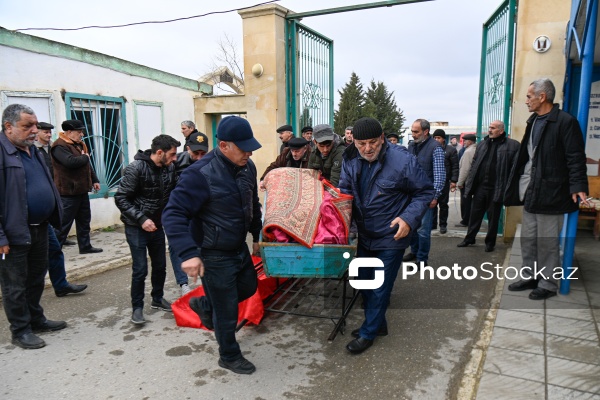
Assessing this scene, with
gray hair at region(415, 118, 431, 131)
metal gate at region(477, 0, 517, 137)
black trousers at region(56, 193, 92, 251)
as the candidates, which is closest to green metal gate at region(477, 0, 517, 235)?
metal gate at region(477, 0, 517, 137)

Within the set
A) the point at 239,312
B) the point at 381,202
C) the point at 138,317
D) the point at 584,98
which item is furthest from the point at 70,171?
the point at 584,98

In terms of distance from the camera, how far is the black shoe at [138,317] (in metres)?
4.12

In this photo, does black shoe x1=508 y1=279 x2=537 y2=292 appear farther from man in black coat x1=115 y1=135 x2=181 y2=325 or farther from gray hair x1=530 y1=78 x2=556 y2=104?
man in black coat x1=115 y1=135 x2=181 y2=325

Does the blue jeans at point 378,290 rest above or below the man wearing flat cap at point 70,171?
below

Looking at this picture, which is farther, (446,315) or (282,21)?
(282,21)

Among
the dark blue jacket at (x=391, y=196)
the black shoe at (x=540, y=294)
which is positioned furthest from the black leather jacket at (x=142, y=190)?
the black shoe at (x=540, y=294)

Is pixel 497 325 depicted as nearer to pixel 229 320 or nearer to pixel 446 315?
pixel 446 315

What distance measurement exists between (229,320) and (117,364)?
104cm

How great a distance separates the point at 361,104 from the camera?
45812mm

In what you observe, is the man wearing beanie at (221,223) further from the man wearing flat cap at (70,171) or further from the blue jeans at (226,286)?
the man wearing flat cap at (70,171)

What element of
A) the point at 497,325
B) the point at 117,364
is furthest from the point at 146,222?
the point at 497,325

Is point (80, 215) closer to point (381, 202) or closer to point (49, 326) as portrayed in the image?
point (49, 326)

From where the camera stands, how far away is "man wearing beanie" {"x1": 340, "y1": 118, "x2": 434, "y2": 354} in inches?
130

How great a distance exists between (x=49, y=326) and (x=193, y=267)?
85.7 inches
